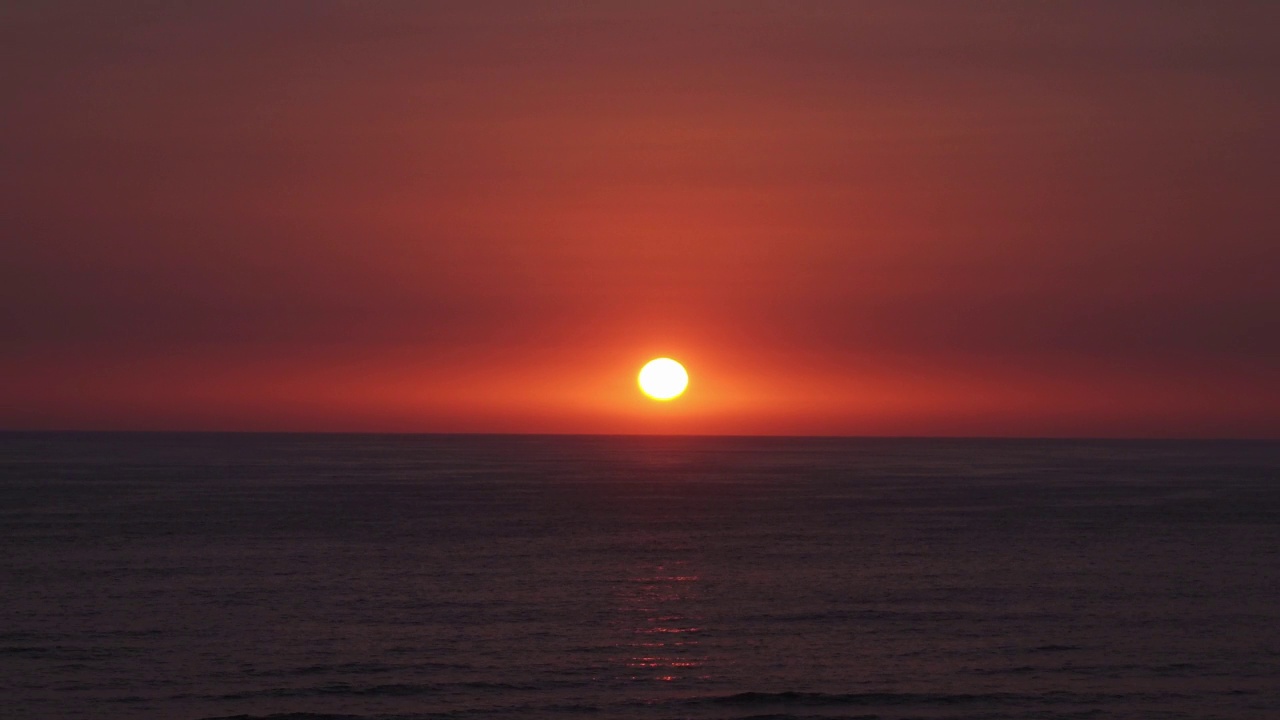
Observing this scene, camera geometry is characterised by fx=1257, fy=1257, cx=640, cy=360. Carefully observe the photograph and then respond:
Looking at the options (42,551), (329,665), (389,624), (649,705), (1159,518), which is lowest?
(649,705)

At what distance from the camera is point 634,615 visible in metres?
57.2

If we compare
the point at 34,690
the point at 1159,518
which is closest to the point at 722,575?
the point at 34,690

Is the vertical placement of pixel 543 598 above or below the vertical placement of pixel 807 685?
above

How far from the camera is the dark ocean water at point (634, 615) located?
42531mm

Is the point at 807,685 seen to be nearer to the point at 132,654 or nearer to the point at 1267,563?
the point at 132,654

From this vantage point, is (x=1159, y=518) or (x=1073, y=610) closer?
(x=1073, y=610)

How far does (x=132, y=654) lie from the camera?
4819 centimetres

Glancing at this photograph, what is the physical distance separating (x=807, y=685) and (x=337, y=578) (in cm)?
3376

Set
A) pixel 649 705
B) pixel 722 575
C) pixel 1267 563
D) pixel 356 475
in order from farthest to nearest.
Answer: pixel 356 475 → pixel 1267 563 → pixel 722 575 → pixel 649 705

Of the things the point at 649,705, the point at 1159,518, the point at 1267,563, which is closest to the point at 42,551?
the point at 649,705

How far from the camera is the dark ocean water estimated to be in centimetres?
4253

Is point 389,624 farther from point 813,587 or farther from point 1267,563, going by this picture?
point 1267,563

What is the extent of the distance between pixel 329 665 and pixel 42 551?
136ft

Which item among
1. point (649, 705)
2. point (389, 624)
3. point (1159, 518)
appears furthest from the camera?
point (1159, 518)
